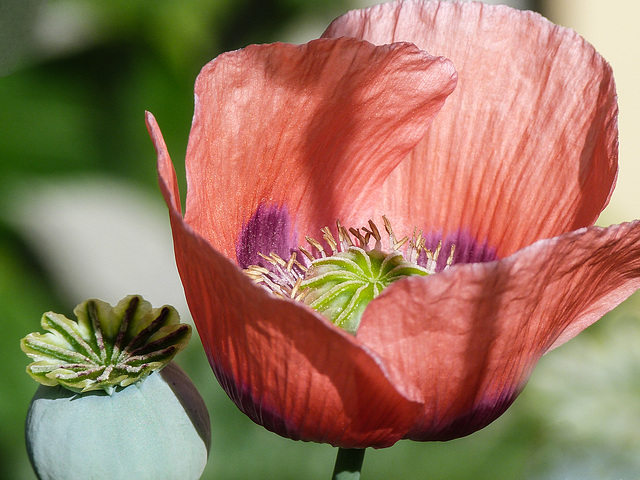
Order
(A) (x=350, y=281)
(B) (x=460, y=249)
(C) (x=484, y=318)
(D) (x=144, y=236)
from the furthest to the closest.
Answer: (D) (x=144, y=236), (B) (x=460, y=249), (A) (x=350, y=281), (C) (x=484, y=318)

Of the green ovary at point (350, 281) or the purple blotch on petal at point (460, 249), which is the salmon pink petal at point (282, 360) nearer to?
the green ovary at point (350, 281)

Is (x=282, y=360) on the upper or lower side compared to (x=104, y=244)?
upper

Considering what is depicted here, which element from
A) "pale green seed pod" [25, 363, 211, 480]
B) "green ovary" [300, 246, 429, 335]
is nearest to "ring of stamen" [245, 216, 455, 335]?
"green ovary" [300, 246, 429, 335]

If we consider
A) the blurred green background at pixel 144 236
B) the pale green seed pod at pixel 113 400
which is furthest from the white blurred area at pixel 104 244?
the pale green seed pod at pixel 113 400

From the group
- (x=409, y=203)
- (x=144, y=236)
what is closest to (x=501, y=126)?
(x=409, y=203)

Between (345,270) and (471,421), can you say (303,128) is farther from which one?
(471,421)

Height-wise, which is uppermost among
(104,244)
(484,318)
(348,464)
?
(484,318)

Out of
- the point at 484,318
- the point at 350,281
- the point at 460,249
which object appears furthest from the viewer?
the point at 460,249
